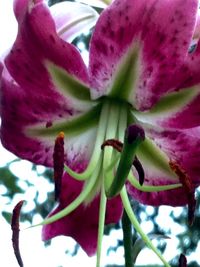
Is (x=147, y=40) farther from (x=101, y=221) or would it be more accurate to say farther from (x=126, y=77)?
(x=101, y=221)

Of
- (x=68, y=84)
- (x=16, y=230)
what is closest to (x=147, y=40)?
(x=68, y=84)

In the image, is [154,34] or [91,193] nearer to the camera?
[154,34]

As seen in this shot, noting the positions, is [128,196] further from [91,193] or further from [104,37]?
[104,37]

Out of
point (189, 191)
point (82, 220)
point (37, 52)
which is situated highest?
point (37, 52)

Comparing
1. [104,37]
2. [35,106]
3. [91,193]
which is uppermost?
[104,37]

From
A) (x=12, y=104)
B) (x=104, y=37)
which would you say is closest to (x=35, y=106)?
(x=12, y=104)

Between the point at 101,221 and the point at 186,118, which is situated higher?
the point at 186,118

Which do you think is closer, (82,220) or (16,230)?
(16,230)
